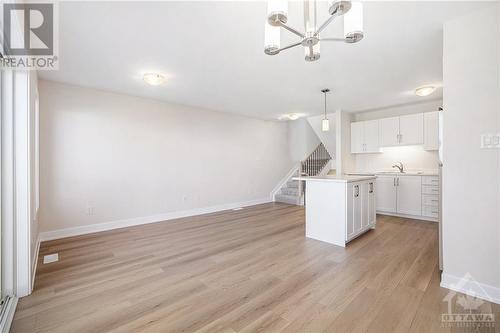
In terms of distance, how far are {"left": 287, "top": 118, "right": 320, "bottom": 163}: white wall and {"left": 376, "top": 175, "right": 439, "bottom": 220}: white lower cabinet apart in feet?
8.90

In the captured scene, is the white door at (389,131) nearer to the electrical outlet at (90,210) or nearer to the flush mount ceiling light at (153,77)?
the flush mount ceiling light at (153,77)

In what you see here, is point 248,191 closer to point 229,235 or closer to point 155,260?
point 229,235

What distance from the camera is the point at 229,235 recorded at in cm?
362

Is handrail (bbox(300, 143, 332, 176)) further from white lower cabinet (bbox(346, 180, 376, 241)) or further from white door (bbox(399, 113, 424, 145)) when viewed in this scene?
white lower cabinet (bbox(346, 180, 376, 241))

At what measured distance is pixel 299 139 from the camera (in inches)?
289

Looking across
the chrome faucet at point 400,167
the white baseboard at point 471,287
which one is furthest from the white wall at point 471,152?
the chrome faucet at point 400,167

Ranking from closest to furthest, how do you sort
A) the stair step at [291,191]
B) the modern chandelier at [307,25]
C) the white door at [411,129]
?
the modern chandelier at [307,25], the white door at [411,129], the stair step at [291,191]

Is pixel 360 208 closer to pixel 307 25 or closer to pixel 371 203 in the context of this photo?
pixel 371 203

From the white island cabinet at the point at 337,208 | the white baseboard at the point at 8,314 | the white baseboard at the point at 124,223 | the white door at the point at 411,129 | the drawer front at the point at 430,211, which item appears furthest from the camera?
the white door at the point at 411,129

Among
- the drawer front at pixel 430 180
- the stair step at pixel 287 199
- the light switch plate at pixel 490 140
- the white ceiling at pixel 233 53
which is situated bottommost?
the stair step at pixel 287 199

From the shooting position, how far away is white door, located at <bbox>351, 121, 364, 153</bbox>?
5508 mm

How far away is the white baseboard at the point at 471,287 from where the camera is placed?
6.07 feet

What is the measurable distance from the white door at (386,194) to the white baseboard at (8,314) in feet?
19.2

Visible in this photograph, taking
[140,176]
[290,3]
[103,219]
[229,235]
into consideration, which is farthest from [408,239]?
[103,219]
